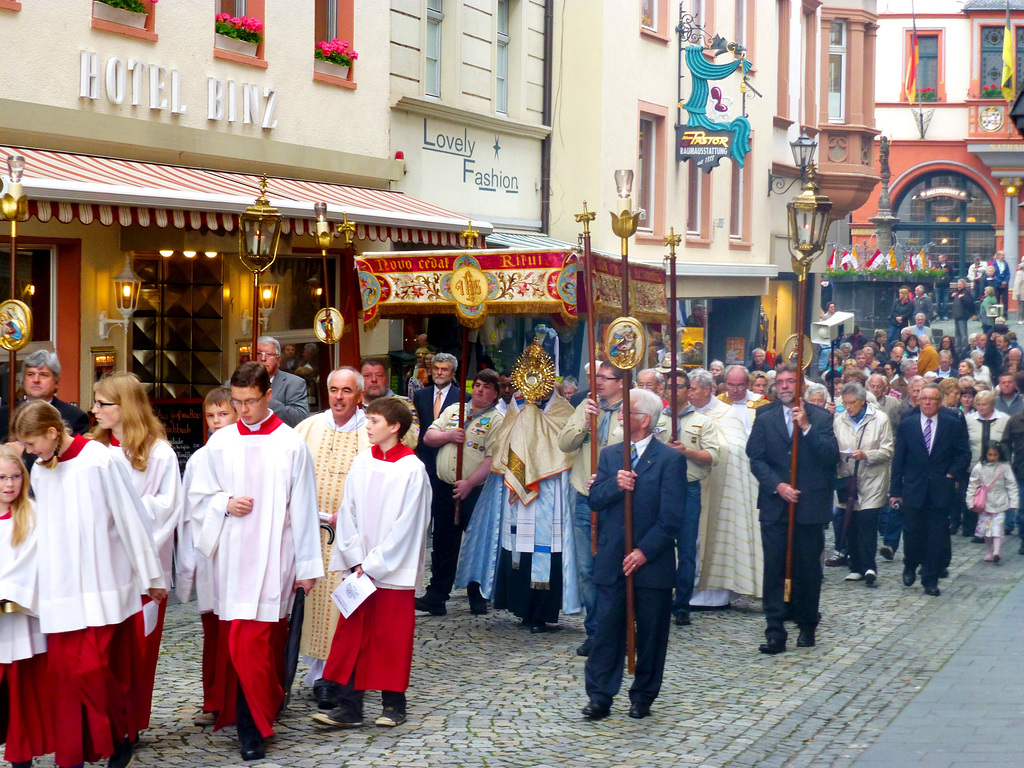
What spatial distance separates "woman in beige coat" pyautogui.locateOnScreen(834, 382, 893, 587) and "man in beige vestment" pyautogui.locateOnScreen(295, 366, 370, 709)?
5.77 m

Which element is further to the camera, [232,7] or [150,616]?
[232,7]

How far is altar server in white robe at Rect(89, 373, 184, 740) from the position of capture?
23.5 feet

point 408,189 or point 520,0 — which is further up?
point 520,0

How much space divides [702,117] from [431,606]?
15465 mm

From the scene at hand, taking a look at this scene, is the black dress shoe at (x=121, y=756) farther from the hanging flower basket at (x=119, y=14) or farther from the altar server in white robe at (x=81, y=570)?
the hanging flower basket at (x=119, y=14)

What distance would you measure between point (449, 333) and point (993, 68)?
39385 millimetres

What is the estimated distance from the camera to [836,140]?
1236 inches

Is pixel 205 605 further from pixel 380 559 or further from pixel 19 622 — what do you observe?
pixel 19 622

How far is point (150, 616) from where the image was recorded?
288 inches

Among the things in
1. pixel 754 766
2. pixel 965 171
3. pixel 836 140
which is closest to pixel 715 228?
pixel 836 140

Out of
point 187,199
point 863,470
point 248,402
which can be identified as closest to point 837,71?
point 863,470

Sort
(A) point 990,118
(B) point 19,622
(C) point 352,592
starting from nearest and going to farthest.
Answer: (B) point 19,622 → (C) point 352,592 → (A) point 990,118

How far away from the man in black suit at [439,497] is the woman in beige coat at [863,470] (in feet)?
12.5

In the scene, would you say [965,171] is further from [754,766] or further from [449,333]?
[754,766]
